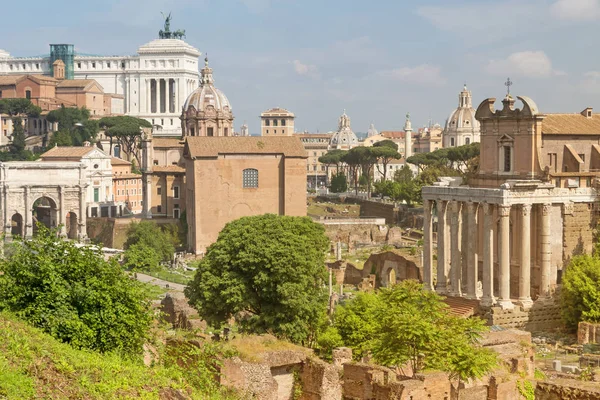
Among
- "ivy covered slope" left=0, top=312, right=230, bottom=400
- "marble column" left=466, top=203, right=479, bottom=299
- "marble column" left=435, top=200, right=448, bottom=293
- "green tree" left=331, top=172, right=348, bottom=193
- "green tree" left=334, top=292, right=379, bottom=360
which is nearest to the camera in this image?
"ivy covered slope" left=0, top=312, right=230, bottom=400

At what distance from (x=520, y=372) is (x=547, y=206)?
11.7 metres

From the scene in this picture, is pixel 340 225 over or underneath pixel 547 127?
underneath

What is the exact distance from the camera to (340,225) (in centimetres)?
6481

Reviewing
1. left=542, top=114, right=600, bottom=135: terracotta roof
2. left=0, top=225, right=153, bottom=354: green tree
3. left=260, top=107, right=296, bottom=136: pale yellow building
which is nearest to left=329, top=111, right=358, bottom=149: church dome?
left=260, top=107, right=296, bottom=136: pale yellow building

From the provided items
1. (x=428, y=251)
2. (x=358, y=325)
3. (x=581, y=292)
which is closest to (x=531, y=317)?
(x=581, y=292)

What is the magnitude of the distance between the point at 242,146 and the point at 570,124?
1087 inches

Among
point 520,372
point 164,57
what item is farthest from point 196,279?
point 164,57

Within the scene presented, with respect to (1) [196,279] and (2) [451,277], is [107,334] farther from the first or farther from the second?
(2) [451,277]

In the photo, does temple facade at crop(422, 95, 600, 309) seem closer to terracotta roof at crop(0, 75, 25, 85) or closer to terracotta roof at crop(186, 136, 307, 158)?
terracotta roof at crop(186, 136, 307, 158)

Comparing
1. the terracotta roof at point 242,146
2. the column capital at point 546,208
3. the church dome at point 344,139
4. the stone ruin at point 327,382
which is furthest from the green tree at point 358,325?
the church dome at point 344,139

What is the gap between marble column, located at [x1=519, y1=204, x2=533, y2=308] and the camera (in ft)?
105

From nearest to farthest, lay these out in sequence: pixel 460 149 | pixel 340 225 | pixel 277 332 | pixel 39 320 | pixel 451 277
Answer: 1. pixel 39 320
2. pixel 277 332
3. pixel 451 277
4. pixel 340 225
5. pixel 460 149

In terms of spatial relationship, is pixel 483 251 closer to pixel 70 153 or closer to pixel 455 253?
pixel 455 253

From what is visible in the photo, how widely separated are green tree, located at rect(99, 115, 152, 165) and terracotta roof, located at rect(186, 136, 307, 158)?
36.1 metres
